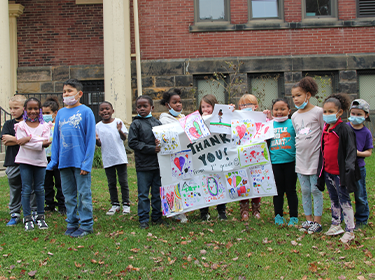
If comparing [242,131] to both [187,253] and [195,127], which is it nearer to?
[195,127]

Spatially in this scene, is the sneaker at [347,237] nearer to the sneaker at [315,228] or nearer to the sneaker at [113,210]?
the sneaker at [315,228]

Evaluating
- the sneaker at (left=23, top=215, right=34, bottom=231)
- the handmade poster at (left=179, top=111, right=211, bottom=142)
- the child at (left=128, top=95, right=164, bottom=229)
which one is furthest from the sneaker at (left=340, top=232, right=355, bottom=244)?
the sneaker at (left=23, top=215, right=34, bottom=231)

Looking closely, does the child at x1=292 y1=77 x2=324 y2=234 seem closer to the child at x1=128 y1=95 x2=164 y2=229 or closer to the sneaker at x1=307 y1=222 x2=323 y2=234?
the sneaker at x1=307 y1=222 x2=323 y2=234

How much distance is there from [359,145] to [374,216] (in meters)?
1.37

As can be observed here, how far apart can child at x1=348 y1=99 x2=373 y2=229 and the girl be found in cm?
417

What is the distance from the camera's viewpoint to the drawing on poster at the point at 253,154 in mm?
5453

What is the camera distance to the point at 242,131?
5547 mm

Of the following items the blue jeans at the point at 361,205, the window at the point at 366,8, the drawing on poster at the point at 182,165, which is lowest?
the blue jeans at the point at 361,205

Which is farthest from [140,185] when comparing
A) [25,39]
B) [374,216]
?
[25,39]

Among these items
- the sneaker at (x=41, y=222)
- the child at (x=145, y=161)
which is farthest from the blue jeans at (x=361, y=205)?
the sneaker at (x=41, y=222)

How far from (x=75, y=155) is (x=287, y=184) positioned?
2856mm

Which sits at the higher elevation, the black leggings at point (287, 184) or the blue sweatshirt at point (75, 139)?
the blue sweatshirt at point (75, 139)

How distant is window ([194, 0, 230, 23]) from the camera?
12844 mm

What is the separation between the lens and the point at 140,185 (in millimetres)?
5418
